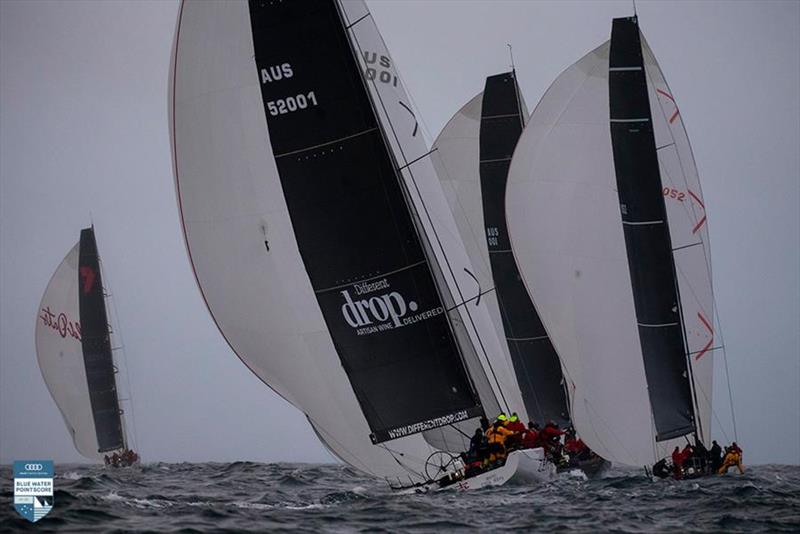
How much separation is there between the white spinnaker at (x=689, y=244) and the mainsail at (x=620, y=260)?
3 centimetres

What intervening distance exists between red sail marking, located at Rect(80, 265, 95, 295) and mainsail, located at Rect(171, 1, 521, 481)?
68.0 feet

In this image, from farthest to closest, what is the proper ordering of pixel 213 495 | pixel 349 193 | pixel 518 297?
1. pixel 518 297
2. pixel 213 495
3. pixel 349 193

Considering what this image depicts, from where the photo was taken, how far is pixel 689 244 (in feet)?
73.3

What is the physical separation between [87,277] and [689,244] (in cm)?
2097

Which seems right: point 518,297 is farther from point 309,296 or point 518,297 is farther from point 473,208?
point 309,296

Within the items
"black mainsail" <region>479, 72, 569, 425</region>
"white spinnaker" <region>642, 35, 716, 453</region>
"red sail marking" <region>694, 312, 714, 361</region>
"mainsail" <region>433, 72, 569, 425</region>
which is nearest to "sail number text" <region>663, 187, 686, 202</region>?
"white spinnaker" <region>642, 35, 716, 453</region>

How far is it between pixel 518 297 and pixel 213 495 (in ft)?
30.5

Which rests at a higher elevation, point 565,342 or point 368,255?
point 368,255

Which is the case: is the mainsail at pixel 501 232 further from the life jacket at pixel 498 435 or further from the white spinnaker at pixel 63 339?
the white spinnaker at pixel 63 339

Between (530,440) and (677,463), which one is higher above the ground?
(530,440)

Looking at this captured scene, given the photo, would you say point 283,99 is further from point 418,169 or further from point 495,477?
point 495,477

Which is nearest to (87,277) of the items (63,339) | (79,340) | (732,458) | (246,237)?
(79,340)

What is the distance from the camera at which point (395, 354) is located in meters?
17.4

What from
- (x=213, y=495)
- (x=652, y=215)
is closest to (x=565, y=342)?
(x=652, y=215)
